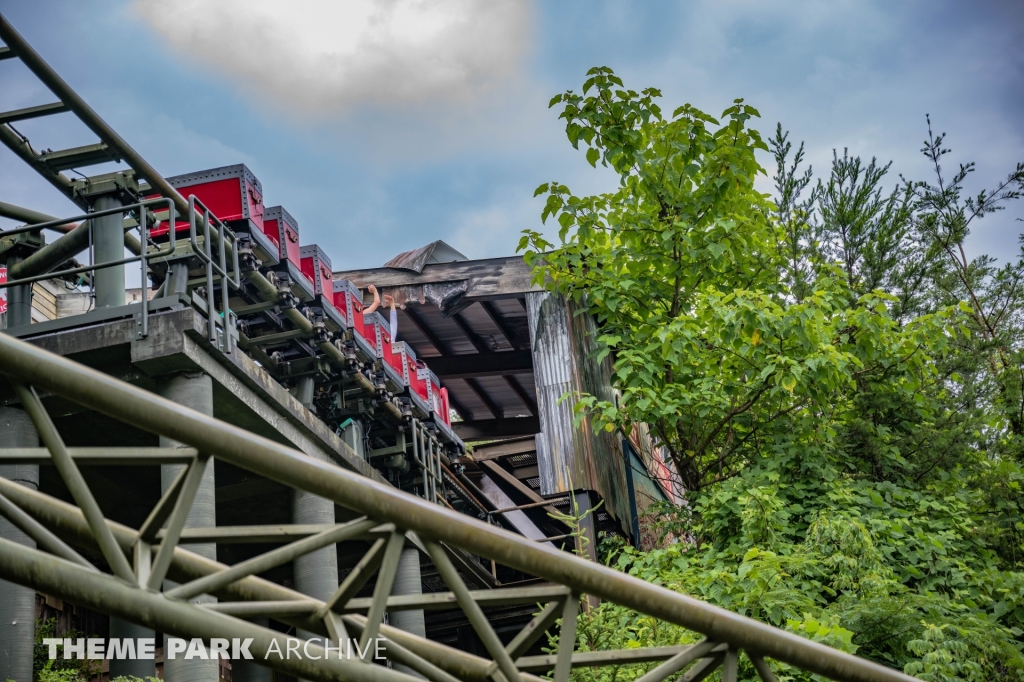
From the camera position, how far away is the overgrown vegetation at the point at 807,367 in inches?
387

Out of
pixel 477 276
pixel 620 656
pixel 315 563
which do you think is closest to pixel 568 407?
pixel 477 276

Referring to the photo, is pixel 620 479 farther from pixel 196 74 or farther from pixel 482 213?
A: pixel 482 213

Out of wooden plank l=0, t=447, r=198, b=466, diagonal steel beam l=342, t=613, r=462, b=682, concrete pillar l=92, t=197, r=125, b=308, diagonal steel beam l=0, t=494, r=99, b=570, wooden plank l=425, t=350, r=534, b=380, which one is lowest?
diagonal steel beam l=342, t=613, r=462, b=682

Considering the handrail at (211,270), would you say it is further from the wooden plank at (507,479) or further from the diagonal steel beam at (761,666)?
the wooden plank at (507,479)

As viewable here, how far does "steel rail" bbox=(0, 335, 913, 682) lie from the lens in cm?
366

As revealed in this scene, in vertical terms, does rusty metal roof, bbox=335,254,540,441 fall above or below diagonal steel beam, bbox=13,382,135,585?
above

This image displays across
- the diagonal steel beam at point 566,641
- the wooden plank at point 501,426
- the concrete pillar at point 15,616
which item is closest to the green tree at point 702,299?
the concrete pillar at point 15,616

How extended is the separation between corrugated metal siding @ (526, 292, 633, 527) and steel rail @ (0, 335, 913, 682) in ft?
39.3

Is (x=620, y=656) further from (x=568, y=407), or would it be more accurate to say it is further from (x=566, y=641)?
(x=568, y=407)

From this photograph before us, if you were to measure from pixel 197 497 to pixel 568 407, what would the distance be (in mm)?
9074

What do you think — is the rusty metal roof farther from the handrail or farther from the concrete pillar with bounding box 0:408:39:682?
the concrete pillar with bounding box 0:408:39:682

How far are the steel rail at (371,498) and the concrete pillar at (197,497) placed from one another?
4.30 metres

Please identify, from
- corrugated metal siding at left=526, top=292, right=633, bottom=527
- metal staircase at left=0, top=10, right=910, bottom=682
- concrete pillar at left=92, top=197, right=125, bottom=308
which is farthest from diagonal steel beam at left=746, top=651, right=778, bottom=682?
corrugated metal siding at left=526, top=292, right=633, bottom=527

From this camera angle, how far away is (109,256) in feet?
29.8
